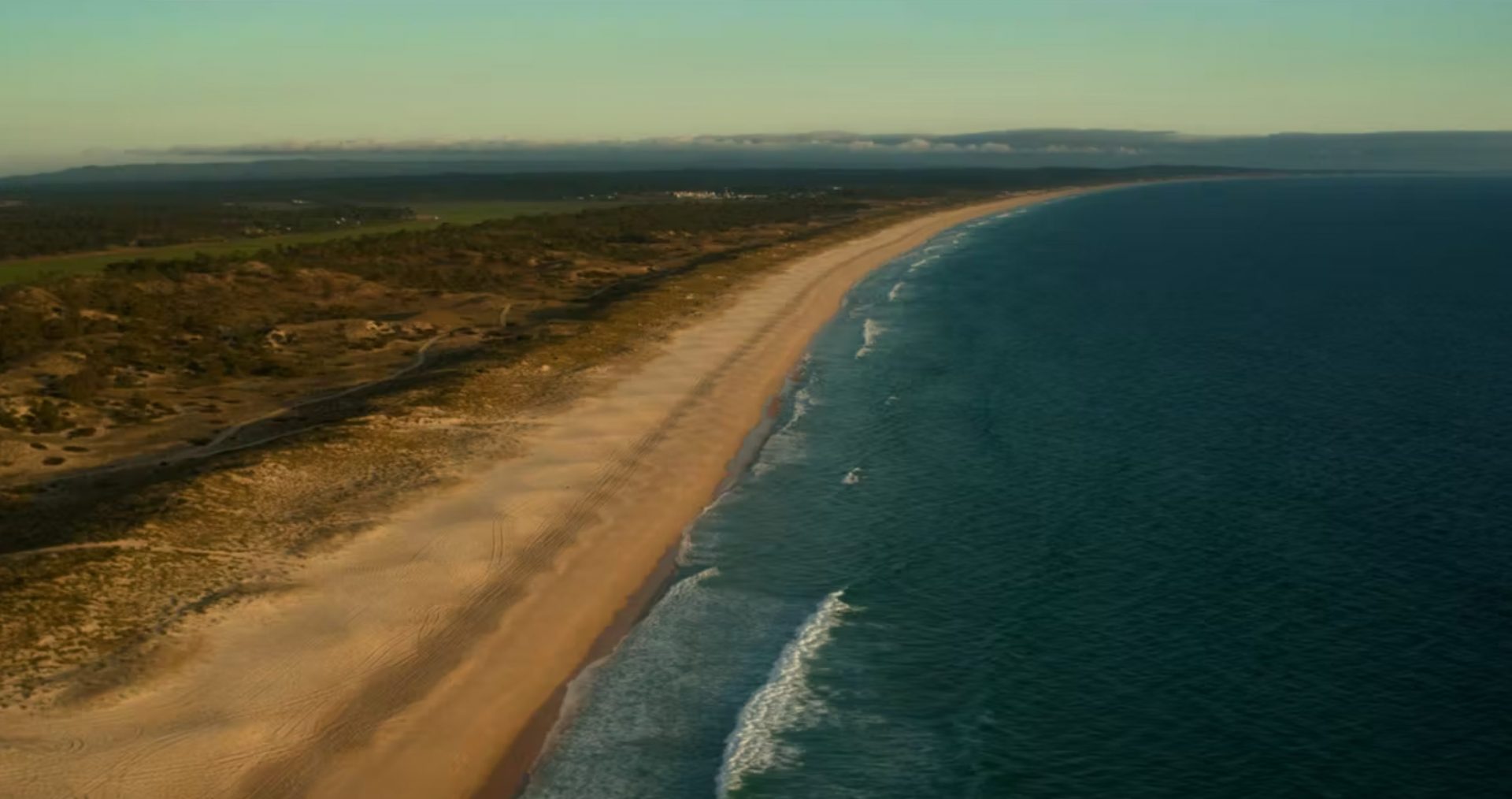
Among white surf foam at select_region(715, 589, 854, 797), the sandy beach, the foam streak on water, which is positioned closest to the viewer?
the sandy beach

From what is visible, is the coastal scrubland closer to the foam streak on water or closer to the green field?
the green field

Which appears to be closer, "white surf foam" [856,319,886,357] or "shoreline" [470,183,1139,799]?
"shoreline" [470,183,1139,799]

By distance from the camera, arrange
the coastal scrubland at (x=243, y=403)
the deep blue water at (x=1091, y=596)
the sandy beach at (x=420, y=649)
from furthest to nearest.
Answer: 1. the coastal scrubland at (x=243, y=403)
2. the deep blue water at (x=1091, y=596)
3. the sandy beach at (x=420, y=649)

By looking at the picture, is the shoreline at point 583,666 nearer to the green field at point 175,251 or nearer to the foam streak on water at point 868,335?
the foam streak on water at point 868,335

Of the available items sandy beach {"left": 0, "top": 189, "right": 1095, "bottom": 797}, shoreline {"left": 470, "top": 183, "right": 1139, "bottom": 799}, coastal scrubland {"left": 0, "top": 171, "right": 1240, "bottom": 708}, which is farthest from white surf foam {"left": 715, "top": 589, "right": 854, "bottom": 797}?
coastal scrubland {"left": 0, "top": 171, "right": 1240, "bottom": 708}

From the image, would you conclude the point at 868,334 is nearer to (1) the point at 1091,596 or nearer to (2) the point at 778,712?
(1) the point at 1091,596

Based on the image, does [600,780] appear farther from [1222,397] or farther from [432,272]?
[432,272]

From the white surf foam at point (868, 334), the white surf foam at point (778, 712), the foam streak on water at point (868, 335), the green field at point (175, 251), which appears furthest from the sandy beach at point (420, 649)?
the green field at point (175, 251)
